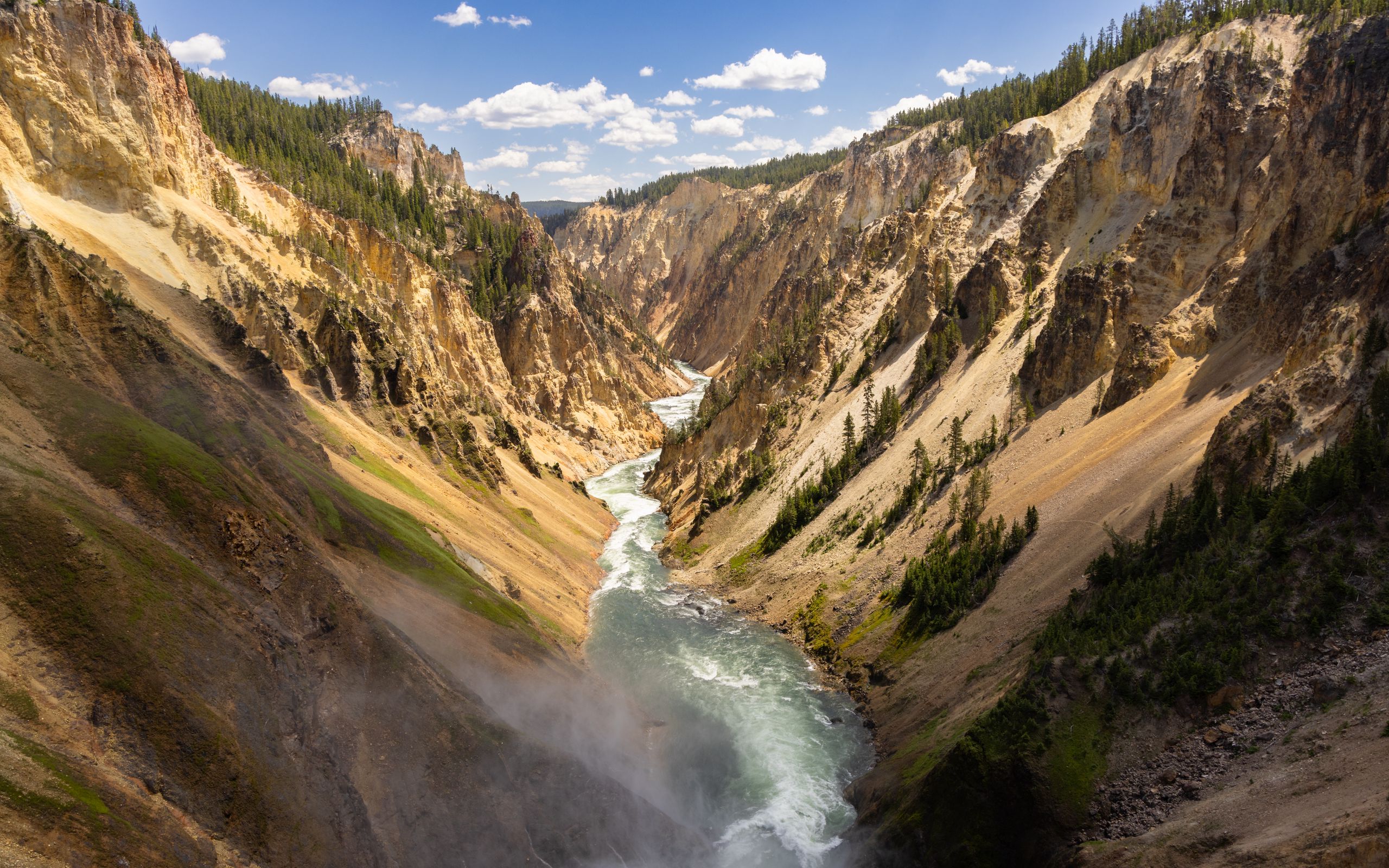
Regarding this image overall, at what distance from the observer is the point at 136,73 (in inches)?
1934

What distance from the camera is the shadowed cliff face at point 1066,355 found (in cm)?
2859

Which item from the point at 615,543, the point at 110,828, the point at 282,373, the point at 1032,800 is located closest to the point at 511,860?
the point at 110,828

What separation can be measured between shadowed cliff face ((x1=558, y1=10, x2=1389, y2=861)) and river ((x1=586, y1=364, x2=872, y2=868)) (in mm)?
1740


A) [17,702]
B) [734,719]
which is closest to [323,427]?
[734,719]

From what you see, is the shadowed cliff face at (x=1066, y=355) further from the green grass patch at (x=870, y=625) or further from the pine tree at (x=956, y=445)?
the pine tree at (x=956, y=445)

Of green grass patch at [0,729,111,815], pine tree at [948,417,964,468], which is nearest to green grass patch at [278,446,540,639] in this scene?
green grass patch at [0,729,111,815]

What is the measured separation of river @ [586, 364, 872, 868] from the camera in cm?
2472

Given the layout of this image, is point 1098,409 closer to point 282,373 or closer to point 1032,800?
point 1032,800

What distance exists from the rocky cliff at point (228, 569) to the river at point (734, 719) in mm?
2091

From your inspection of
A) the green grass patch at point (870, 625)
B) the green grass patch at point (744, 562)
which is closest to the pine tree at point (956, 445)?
the green grass patch at point (870, 625)

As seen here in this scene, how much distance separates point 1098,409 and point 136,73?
2390 inches

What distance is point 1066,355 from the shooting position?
1813 inches

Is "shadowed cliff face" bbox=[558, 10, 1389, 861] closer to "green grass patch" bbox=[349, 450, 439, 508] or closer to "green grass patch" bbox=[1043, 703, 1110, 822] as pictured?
"green grass patch" bbox=[1043, 703, 1110, 822]

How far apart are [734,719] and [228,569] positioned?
2044 centimetres
